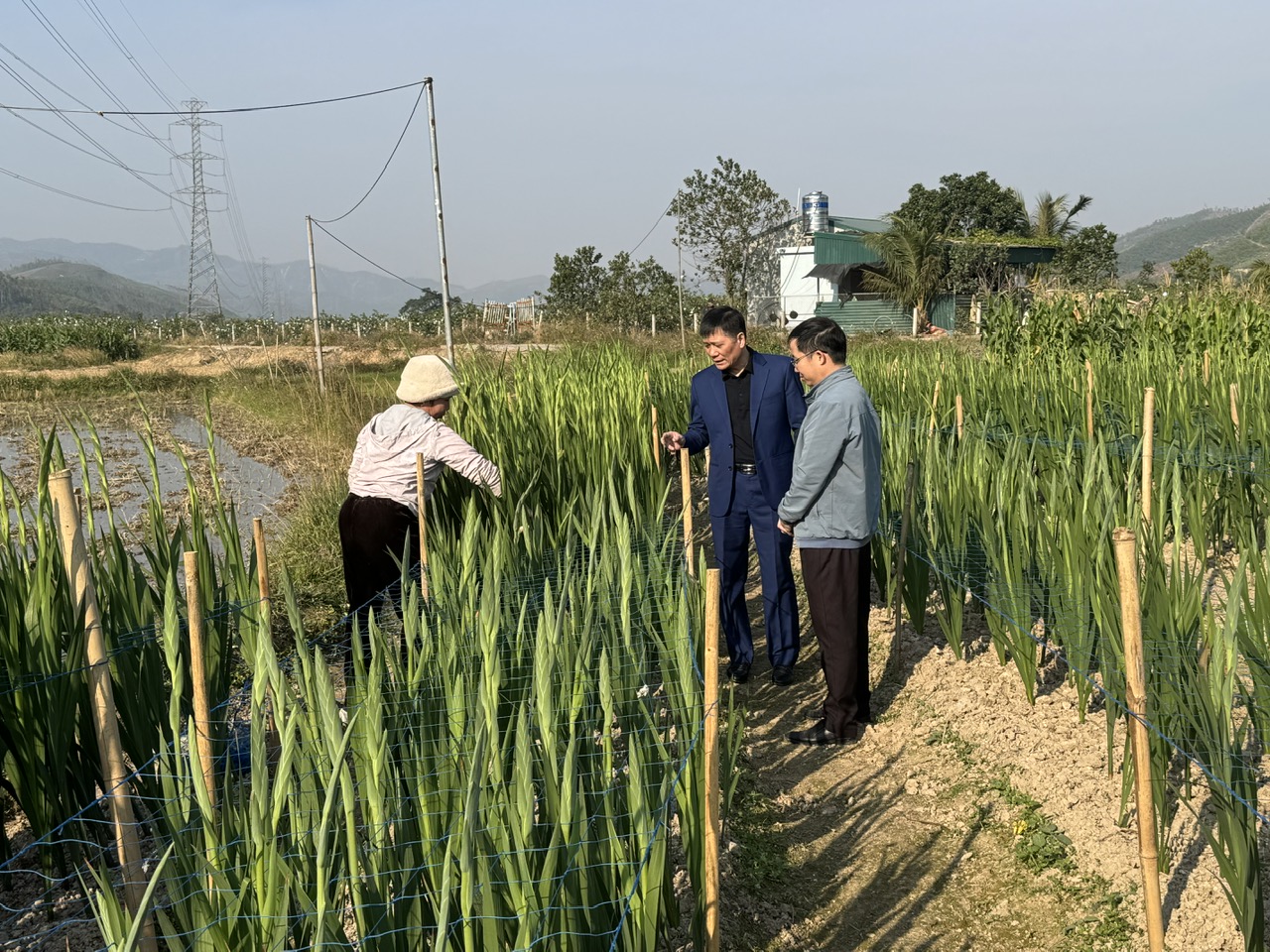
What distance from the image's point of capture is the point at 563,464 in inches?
193

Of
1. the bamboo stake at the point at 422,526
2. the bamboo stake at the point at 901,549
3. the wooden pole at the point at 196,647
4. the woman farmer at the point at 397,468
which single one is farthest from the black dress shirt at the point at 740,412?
the wooden pole at the point at 196,647

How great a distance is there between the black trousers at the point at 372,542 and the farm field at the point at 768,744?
0.23 m

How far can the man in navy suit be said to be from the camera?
376cm

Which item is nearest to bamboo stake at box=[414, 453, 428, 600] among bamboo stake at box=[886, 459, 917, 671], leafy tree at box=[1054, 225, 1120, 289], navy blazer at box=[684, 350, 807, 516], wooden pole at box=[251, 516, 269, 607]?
wooden pole at box=[251, 516, 269, 607]

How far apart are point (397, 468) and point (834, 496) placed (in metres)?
1.61

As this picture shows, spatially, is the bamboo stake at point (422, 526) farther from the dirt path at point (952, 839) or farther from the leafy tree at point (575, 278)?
the leafy tree at point (575, 278)

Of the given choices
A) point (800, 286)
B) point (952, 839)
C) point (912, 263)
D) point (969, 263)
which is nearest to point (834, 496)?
point (952, 839)

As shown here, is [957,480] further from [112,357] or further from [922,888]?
[112,357]

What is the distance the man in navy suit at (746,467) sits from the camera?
3.76 meters

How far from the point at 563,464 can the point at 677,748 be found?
9.11 ft

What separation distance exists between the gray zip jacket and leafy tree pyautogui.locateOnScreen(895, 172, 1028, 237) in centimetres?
2995

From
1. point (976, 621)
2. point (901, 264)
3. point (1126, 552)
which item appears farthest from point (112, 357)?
point (1126, 552)

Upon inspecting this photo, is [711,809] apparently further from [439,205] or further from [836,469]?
[439,205]

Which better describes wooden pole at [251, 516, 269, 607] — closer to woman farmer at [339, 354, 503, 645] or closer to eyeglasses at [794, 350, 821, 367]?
woman farmer at [339, 354, 503, 645]
